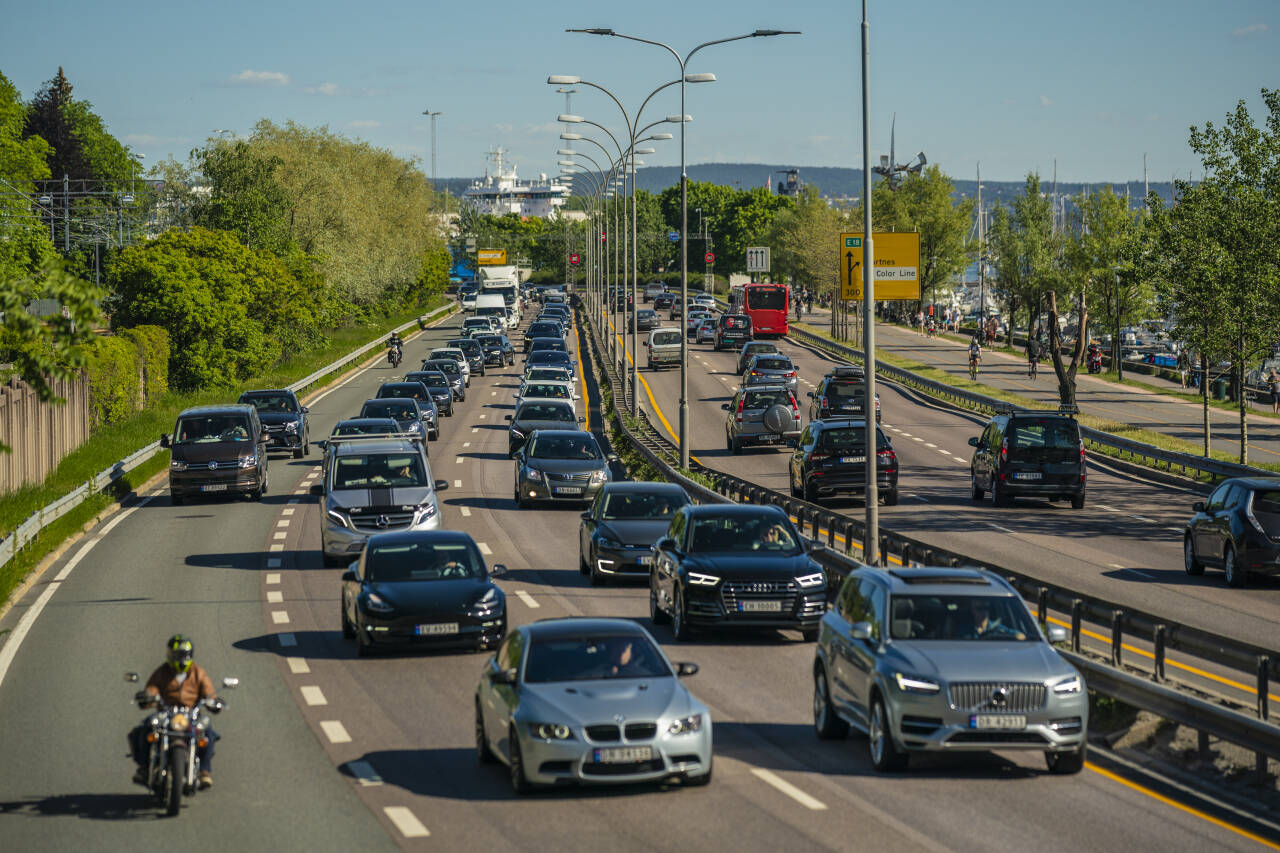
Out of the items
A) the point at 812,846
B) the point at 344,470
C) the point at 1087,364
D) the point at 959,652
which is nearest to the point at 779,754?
the point at 959,652

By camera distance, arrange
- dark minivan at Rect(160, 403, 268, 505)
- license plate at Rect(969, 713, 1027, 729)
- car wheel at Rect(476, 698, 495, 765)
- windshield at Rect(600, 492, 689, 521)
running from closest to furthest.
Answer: license plate at Rect(969, 713, 1027, 729) < car wheel at Rect(476, 698, 495, 765) < windshield at Rect(600, 492, 689, 521) < dark minivan at Rect(160, 403, 268, 505)

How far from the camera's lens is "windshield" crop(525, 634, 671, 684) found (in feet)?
43.1

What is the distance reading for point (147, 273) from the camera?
6228 centimetres

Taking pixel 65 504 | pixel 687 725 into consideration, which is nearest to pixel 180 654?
pixel 687 725

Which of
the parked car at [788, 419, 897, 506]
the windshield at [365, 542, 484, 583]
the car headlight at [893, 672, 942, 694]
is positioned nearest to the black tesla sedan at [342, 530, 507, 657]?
the windshield at [365, 542, 484, 583]

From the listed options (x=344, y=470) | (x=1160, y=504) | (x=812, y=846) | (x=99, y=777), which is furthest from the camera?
(x=1160, y=504)

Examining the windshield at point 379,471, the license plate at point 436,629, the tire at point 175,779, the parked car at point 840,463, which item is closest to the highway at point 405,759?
the tire at point 175,779

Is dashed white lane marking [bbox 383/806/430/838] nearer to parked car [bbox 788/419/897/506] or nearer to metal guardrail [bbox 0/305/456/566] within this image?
metal guardrail [bbox 0/305/456/566]

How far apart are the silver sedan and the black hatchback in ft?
46.0

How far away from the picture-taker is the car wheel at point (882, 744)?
1311 cm

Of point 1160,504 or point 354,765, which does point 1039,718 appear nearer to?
point 354,765

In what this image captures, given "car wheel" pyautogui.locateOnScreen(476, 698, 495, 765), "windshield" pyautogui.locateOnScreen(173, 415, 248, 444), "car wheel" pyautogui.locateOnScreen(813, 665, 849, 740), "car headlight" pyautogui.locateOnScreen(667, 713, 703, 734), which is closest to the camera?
"car headlight" pyautogui.locateOnScreen(667, 713, 703, 734)

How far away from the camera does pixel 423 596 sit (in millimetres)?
18797

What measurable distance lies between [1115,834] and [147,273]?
183 feet
